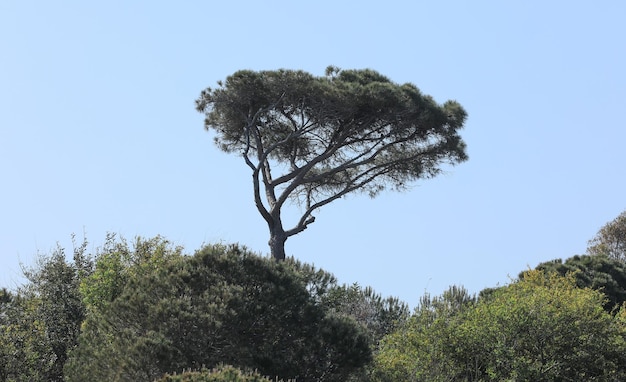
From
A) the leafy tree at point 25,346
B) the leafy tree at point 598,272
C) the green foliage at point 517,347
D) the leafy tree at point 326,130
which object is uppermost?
the leafy tree at point 326,130

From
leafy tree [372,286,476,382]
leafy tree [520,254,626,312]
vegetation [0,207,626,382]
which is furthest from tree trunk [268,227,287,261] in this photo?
leafy tree [372,286,476,382]

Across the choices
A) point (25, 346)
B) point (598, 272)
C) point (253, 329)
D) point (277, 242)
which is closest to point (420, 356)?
point (253, 329)

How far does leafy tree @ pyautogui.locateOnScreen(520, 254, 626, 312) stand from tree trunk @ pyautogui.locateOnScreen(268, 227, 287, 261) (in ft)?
34.2

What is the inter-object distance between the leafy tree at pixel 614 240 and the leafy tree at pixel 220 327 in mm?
38030

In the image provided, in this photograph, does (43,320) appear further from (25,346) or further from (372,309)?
(372,309)

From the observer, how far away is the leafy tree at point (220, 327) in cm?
1394

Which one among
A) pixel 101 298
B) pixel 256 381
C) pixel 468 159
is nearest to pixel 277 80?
pixel 468 159

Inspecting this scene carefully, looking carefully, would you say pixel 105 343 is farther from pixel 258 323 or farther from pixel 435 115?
pixel 435 115

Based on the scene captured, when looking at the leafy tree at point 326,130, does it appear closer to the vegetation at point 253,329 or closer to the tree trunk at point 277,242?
the tree trunk at point 277,242

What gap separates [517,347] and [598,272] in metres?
20.8

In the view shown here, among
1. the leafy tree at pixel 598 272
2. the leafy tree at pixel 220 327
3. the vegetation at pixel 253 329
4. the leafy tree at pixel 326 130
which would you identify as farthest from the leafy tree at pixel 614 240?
the leafy tree at pixel 220 327

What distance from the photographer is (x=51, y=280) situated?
807 inches

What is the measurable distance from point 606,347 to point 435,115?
51.6ft

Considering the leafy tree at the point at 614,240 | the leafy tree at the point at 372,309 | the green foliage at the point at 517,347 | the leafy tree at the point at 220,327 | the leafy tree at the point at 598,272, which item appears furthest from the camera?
the leafy tree at the point at 614,240
